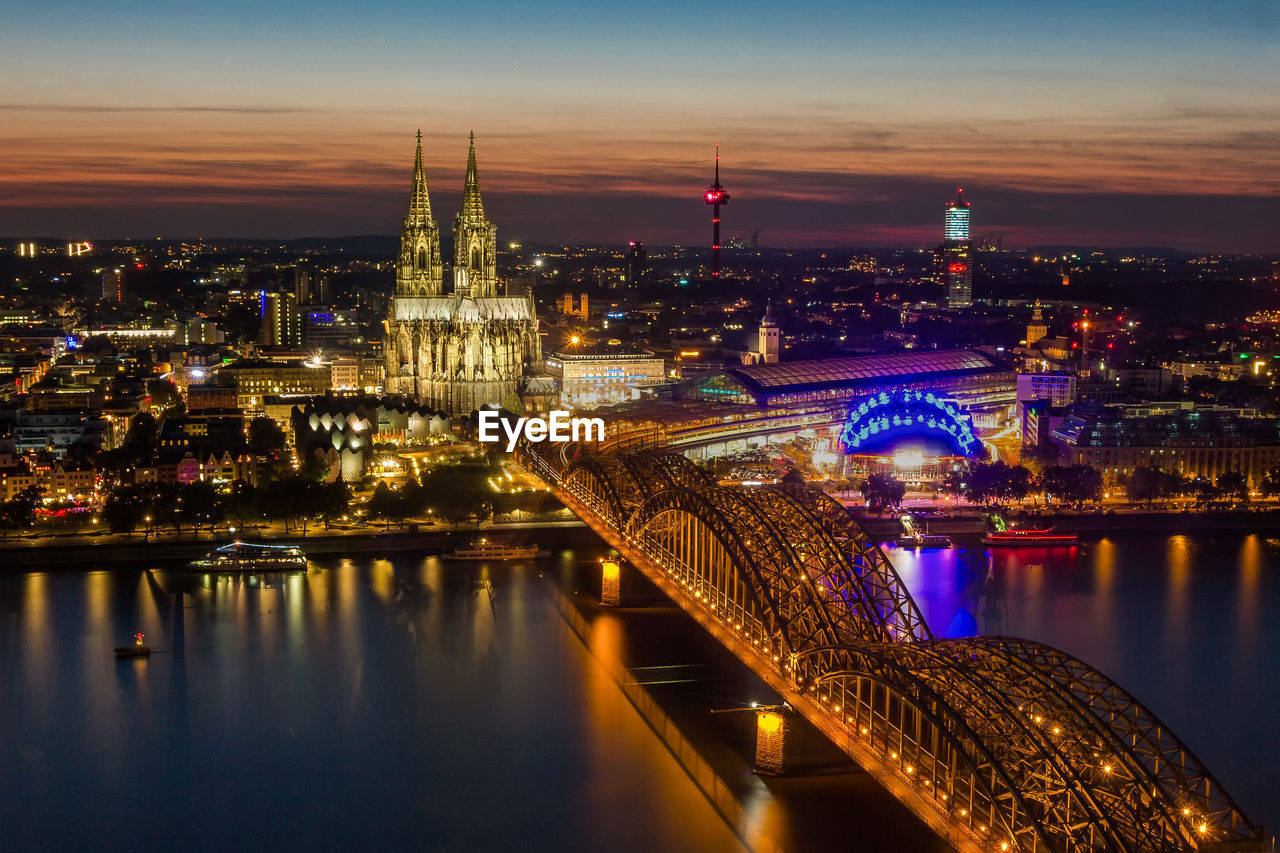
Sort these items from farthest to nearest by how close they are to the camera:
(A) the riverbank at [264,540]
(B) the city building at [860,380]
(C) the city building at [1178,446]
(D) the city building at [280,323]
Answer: (D) the city building at [280,323] < (B) the city building at [860,380] < (C) the city building at [1178,446] < (A) the riverbank at [264,540]

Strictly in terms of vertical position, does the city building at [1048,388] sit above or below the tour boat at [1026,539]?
above

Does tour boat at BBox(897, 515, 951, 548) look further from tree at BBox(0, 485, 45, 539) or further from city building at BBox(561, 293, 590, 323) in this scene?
city building at BBox(561, 293, 590, 323)

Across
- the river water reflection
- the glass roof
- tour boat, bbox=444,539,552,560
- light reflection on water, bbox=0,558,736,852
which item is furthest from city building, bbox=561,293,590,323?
light reflection on water, bbox=0,558,736,852

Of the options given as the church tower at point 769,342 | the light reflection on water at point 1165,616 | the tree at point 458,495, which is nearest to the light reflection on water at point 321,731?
the tree at point 458,495

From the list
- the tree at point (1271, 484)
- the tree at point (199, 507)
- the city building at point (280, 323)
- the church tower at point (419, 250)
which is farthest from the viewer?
the city building at point (280, 323)

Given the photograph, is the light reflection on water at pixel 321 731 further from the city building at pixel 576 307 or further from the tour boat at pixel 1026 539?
the city building at pixel 576 307

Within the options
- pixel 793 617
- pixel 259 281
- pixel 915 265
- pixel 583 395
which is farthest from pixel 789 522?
pixel 915 265

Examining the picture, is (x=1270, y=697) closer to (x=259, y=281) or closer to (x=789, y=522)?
(x=789, y=522)
